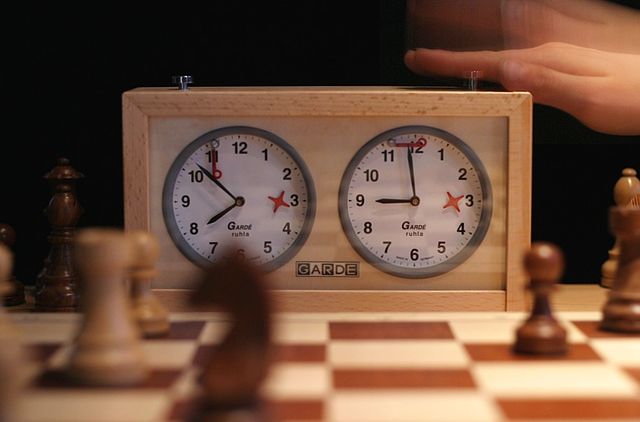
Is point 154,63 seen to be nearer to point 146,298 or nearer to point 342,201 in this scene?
point 342,201

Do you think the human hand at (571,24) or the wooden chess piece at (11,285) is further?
the human hand at (571,24)

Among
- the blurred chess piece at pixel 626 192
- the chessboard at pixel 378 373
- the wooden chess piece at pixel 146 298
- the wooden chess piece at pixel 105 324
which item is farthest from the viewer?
the blurred chess piece at pixel 626 192

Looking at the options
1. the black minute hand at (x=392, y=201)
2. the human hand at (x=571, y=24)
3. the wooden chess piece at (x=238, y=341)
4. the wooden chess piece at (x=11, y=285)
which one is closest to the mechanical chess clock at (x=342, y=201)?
the black minute hand at (x=392, y=201)

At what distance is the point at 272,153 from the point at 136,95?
279 mm

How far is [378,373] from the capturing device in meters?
1.50

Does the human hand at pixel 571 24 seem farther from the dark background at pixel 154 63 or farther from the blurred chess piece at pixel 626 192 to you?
the blurred chess piece at pixel 626 192

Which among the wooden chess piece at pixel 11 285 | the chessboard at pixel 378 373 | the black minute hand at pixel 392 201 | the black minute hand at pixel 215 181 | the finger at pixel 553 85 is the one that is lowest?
the chessboard at pixel 378 373

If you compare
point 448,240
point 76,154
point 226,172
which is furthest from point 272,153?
point 76,154

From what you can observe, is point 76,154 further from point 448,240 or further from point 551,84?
point 551,84

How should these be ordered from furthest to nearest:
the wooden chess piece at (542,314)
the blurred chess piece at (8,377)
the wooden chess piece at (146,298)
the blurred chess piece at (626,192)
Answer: the blurred chess piece at (626,192) → the wooden chess piece at (146,298) → the wooden chess piece at (542,314) → the blurred chess piece at (8,377)

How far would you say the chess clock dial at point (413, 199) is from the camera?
1964mm

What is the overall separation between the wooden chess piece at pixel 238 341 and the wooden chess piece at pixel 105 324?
0.95 feet

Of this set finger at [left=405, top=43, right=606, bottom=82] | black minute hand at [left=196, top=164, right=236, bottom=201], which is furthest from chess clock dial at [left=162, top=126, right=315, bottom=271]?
finger at [left=405, top=43, right=606, bottom=82]

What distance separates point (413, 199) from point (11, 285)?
805 millimetres
